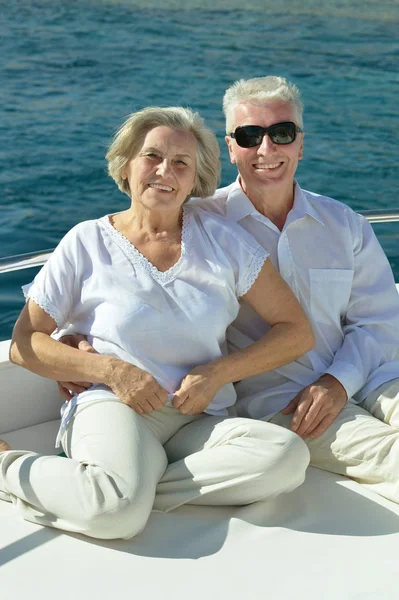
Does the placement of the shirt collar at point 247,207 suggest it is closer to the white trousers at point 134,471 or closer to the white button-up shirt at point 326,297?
the white button-up shirt at point 326,297

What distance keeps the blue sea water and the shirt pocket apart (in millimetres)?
2418

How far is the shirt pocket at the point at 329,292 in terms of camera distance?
2.47m

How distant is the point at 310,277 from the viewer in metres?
2.48

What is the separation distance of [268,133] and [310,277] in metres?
0.40

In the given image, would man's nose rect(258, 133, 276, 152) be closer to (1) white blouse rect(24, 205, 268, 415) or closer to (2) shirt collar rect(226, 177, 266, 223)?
(2) shirt collar rect(226, 177, 266, 223)

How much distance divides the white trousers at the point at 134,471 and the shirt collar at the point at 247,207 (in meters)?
0.58

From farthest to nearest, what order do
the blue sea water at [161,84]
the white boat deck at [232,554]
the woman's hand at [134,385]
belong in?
the blue sea water at [161,84] → the woman's hand at [134,385] → the white boat deck at [232,554]

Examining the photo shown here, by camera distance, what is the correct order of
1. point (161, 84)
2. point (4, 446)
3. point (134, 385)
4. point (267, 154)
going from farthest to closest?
1. point (161, 84)
2. point (267, 154)
3. point (4, 446)
4. point (134, 385)

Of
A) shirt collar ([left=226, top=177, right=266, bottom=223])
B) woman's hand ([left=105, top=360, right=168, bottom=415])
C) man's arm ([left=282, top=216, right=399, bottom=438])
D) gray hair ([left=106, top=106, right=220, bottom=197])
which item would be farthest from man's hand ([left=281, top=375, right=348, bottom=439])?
gray hair ([left=106, top=106, right=220, bottom=197])

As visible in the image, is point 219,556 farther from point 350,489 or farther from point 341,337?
point 341,337

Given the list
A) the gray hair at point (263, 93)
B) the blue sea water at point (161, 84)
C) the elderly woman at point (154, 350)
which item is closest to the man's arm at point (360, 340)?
the elderly woman at point (154, 350)

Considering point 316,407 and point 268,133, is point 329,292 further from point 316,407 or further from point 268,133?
point 268,133

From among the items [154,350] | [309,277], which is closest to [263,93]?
[309,277]

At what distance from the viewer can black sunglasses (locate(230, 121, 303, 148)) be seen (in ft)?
8.11
